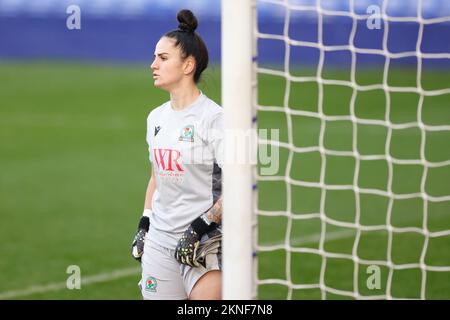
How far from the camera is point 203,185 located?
4.72 metres

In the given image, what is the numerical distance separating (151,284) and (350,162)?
24.3 feet

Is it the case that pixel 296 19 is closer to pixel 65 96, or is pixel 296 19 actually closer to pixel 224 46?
pixel 65 96

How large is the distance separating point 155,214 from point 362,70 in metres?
16.4

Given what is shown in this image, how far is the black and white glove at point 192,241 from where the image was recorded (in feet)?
15.1

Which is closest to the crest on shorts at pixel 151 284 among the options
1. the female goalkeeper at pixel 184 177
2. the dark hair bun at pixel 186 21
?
Answer: the female goalkeeper at pixel 184 177

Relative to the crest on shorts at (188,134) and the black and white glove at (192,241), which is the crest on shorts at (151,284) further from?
the crest on shorts at (188,134)

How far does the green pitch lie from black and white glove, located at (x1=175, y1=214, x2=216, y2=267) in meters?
0.51

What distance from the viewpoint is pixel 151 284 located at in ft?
15.8

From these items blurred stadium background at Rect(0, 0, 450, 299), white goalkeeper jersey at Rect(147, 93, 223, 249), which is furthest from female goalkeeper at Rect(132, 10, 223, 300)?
blurred stadium background at Rect(0, 0, 450, 299)

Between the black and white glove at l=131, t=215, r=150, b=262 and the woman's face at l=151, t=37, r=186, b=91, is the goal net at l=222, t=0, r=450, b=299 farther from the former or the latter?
the black and white glove at l=131, t=215, r=150, b=262

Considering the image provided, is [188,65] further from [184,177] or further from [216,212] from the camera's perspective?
[216,212]

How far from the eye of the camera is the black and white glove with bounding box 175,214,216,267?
4.61 meters

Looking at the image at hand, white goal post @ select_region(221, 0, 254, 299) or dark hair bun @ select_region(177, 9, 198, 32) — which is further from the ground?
dark hair bun @ select_region(177, 9, 198, 32)
